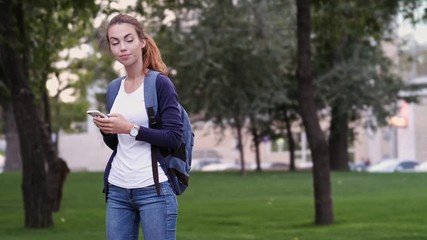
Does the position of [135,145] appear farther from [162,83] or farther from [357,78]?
[357,78]

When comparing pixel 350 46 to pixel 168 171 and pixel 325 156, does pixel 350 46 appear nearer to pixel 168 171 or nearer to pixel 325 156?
pixel 325 156

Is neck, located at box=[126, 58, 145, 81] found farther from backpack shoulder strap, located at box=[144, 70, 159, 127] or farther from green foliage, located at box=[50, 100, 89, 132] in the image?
green foliage, located at box=[50, 100, 89, 132]

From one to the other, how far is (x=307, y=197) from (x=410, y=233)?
10358mm

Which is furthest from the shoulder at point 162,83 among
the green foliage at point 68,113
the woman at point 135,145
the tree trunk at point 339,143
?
the green foliage at point 68,113

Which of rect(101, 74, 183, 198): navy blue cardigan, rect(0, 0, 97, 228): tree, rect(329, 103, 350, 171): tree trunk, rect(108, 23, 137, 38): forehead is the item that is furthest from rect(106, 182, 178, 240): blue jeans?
rect(329, 103, 350, 171): tree trunk

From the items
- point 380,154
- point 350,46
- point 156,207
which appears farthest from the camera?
point 380,154

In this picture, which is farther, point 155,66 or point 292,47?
point 292,47

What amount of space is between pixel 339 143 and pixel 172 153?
1667 inches

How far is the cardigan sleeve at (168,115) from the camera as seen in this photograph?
213 inches

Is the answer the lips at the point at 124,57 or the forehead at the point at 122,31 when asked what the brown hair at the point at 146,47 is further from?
the lips at the point at 124,57

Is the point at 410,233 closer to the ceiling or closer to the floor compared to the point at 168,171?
closer to the floor

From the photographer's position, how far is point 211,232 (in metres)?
15.4

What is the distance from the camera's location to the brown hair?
5.55 metres

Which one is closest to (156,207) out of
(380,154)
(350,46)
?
(350,46)
